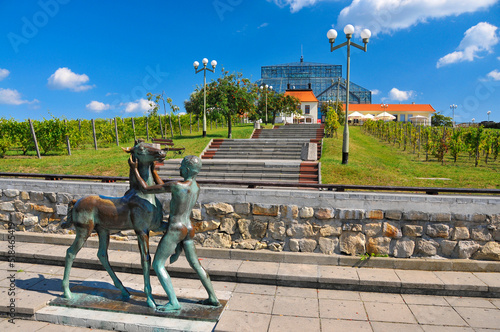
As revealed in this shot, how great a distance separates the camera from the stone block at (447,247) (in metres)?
5.54

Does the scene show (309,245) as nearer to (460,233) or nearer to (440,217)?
(440,217)

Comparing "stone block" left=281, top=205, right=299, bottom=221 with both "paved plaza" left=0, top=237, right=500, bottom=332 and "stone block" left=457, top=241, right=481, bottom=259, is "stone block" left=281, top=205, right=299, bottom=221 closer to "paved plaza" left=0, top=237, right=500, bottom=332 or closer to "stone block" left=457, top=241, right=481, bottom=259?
"paved plaza" left=0, top=237, right=500, bottom=332

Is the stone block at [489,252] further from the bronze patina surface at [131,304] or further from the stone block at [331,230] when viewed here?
the bronze patina surface at [131,304]

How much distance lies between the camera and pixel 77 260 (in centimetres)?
595

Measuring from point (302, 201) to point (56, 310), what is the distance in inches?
154

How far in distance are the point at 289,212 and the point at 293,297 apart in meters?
1.51

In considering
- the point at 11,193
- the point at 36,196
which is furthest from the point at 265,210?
the point at 11,193

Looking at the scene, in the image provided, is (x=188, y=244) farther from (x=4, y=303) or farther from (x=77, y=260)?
(x=77, y=260)

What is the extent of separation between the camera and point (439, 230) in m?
5.52

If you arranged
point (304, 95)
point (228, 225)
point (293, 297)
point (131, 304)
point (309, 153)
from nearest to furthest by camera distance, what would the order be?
point (131, 304) → point (293, 297) → point (228, 225) → point (309, 153) → point (304, 95)

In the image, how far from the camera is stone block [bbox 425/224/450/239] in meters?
5.50

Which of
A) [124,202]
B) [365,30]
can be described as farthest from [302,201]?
[365,30]

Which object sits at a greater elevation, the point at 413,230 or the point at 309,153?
the point at 309,153

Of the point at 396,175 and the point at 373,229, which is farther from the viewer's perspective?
the point at 396,175
